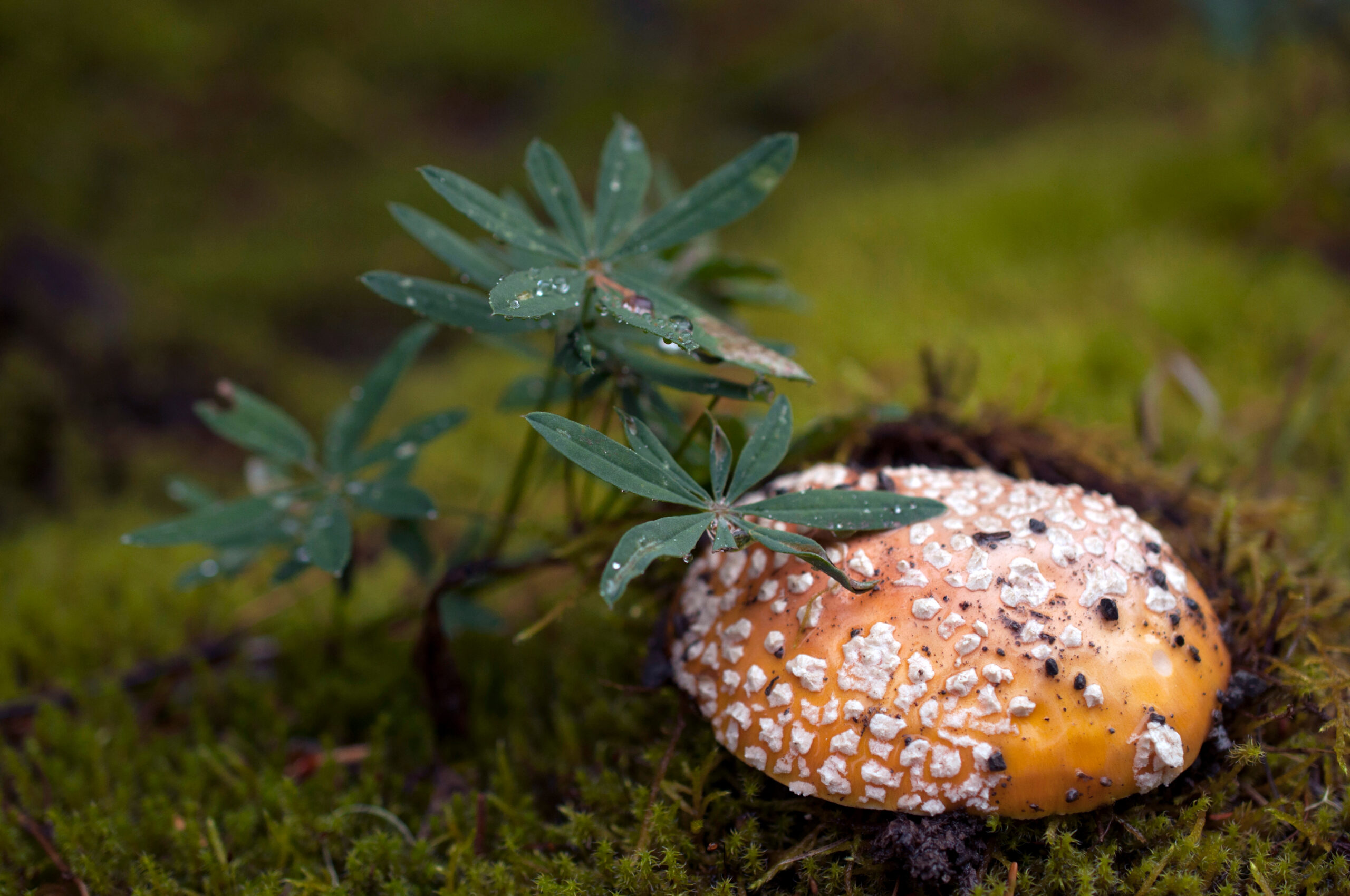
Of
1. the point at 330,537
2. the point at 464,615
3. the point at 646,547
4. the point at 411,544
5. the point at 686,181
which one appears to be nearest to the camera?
the point at 646,547

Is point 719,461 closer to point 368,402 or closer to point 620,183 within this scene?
point 620,183

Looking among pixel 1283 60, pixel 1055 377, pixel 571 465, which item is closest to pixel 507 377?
pixel 571 465

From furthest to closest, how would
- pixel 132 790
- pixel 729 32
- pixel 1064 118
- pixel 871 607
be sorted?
1. pixel 729 32
2. pixel 1064 118
3. pixel 132 790
4. pixel 871 607

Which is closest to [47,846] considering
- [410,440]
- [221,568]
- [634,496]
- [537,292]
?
→ [221,568]

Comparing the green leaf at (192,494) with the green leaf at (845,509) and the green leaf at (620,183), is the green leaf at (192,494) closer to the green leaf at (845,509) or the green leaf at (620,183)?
the green leaf at (620,183)

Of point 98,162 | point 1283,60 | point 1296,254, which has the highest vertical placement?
point 98,162

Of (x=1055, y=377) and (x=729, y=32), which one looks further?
(x=729, y=32)

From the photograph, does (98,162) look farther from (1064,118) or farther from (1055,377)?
(1064,118)
